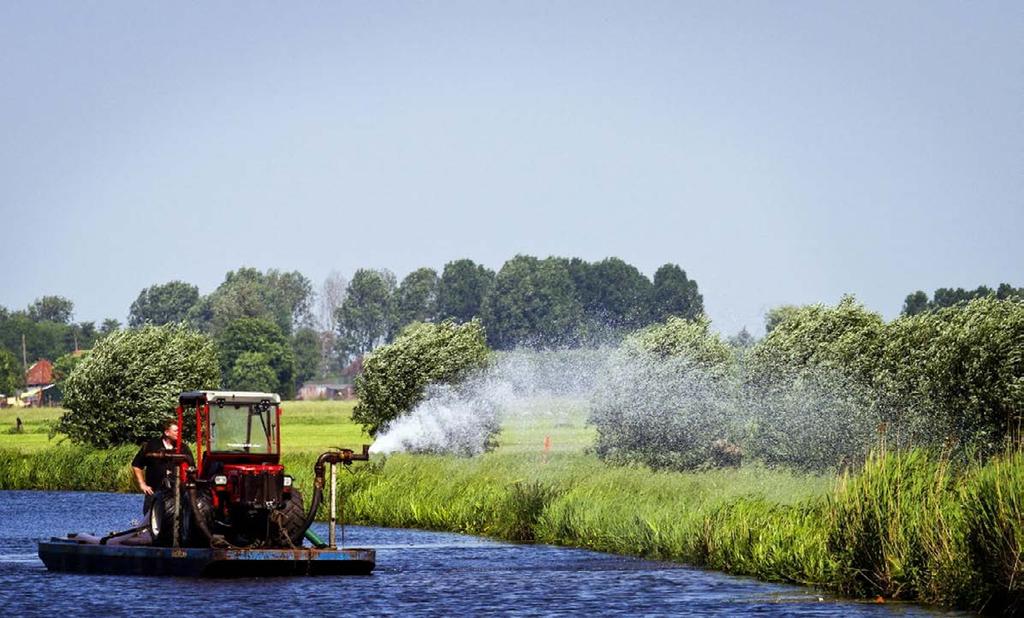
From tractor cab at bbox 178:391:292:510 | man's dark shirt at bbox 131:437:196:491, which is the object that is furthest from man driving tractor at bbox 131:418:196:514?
tractor cab at bbox 178:391:292:510

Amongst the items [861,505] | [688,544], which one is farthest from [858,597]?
[688,544]

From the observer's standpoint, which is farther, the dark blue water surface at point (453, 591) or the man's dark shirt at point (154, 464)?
the man's dark shirt at point (154, 464)

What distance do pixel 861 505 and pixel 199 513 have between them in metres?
12.2

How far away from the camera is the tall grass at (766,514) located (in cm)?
2611

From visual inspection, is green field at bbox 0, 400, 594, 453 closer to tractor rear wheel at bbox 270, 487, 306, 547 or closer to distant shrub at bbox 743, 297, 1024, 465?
distant shrub at bbox 743, 297, 1024, 465

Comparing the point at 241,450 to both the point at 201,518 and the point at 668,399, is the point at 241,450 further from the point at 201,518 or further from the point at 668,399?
the point at 668,399

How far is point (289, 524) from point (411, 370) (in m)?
54.4

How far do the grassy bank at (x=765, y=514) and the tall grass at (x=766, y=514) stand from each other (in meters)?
0.03

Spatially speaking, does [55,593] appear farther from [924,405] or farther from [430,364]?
[430,364]

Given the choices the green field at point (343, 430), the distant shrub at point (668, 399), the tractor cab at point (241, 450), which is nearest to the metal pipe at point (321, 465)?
the tractor cab at point (241, 450)

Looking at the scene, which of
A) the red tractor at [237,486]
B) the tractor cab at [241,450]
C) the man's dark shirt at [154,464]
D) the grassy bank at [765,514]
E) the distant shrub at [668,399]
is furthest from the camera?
the distant shrub at [668,399]

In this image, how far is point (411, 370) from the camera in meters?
→ 87.5

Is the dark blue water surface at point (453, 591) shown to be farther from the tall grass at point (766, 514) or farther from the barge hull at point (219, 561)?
the tall grass at point (766, 514)

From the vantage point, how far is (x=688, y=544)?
3706 centimetres
